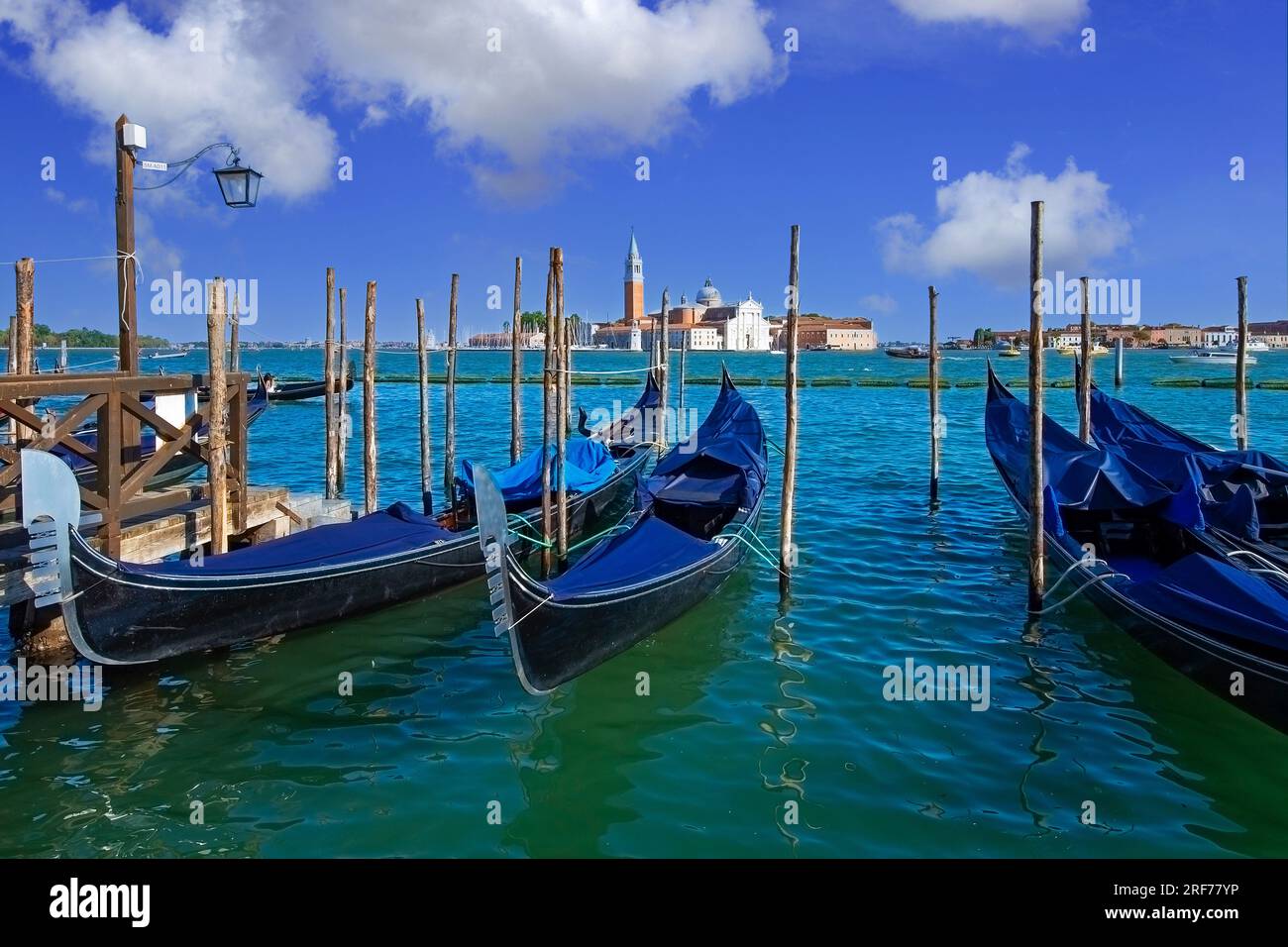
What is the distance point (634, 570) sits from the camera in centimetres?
622

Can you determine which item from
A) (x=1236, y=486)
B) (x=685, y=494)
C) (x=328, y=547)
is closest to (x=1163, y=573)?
(x=1236, y=486)

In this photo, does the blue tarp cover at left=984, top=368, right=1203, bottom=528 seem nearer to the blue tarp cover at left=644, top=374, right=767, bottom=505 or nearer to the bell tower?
the blue tarp cover at left=644, top=374, right=767, bottom=505

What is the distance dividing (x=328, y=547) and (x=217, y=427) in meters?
1.19

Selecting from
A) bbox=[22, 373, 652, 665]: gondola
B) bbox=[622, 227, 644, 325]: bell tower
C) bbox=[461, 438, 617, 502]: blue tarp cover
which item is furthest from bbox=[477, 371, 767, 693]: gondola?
bbox=[622, 227, 644, 325]: bell tower

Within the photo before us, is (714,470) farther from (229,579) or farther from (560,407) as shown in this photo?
(229,579)

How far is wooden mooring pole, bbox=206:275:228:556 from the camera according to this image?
667 centimetres

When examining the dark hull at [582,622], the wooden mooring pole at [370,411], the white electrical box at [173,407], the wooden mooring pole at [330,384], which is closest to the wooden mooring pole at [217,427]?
the white electrical box at [173,407]

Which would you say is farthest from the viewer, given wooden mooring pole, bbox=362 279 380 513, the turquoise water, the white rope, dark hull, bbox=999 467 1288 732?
wooden mooring pole, bbox=362 279 380 513

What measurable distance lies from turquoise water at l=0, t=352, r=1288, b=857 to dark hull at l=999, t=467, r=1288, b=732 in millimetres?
233
